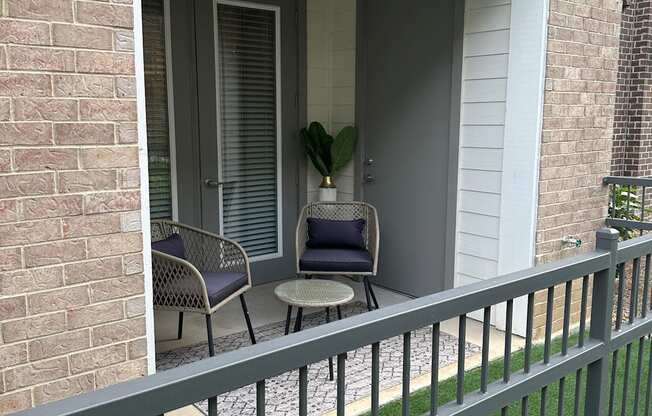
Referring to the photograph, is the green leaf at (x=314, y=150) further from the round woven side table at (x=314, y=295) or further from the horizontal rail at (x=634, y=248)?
the horizontal rail at (x=634, y=248)

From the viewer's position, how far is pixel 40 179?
1965 mm

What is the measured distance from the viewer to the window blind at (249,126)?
4504 mm

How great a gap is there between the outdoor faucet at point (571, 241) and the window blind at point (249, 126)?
7.50 ft

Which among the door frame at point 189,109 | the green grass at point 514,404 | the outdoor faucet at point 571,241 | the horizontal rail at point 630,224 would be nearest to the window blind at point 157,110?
the door frame at point 189,109

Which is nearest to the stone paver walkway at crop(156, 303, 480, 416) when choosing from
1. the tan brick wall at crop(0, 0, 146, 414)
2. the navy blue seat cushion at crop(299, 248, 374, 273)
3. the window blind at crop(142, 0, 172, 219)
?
the navy blue seat cushion at crop(299, 248, 374, 273)

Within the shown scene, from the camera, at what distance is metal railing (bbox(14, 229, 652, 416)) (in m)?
0.92

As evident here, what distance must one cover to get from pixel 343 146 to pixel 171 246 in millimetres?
1832

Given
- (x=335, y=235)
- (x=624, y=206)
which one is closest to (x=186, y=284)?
(x=335, y=235)

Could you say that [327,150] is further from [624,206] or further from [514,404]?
[624,206]

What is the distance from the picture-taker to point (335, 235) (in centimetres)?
428

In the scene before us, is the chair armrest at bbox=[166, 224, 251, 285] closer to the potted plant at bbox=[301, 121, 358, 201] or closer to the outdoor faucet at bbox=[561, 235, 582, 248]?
the potted plant at bbox=[301, 121, 358, 201]

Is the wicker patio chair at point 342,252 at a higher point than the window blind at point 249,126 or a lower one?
lower

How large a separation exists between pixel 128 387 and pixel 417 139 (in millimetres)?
3716

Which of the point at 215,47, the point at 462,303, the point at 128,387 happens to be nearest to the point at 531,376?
the point at 462,303
